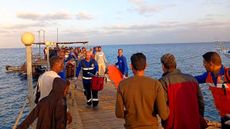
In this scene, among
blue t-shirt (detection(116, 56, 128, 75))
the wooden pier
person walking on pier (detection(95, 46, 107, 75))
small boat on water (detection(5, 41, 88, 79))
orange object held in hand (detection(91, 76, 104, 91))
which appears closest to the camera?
the wooden pier

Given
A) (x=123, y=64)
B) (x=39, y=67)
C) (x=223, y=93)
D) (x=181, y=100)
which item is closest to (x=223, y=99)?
(x=223, y=93)

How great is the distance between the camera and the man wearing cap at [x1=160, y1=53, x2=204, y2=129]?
13.8 ft

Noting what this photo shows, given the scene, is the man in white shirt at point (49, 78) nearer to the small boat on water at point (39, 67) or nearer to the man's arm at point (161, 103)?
the man's arm at point (161, 103)

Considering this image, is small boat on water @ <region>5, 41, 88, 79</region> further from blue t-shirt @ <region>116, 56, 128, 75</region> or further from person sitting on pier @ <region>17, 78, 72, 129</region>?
person sitting on pier @ <region>17, 78, 72, 129</region>

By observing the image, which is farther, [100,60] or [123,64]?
[100,60]

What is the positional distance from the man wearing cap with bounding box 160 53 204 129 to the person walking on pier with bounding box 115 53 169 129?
287 mm

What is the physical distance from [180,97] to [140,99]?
0.63m

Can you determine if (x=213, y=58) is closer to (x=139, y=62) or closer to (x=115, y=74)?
(x=139, y=62)

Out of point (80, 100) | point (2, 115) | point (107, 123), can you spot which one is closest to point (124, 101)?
point (107, 123)

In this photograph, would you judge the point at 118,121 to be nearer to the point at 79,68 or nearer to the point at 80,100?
the point at 79,68

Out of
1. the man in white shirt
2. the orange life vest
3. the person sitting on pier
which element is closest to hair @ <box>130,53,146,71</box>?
the person sitting on pier

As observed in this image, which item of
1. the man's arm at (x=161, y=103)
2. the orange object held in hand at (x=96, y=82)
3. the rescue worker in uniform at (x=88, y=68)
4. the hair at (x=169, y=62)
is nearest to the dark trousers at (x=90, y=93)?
the rescue worker in uniform at (x=88, y=68)

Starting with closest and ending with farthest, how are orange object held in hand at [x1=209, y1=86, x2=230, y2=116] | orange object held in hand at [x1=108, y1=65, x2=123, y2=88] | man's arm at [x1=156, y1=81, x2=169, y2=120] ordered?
man's arm at [x1=156, y1=81, x2=169, y2=120] < orange object held in hand at [x1=209, y1=86, x2=230, y2=116] < orange object held in hand at [x1=108, y1=65, x2=123, y2=88]

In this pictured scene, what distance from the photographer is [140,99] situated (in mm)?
3947
